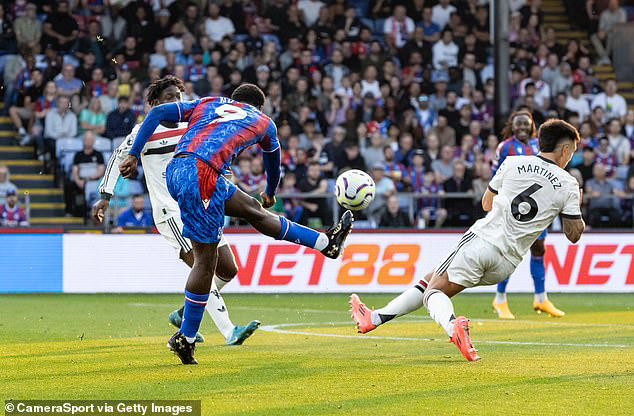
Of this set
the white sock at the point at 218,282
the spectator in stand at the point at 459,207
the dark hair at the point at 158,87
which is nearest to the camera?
the dark hair at the point at 158,87

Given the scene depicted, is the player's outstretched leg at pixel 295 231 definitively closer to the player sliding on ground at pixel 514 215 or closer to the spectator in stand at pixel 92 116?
the player sliding on ground at pixel 514 215

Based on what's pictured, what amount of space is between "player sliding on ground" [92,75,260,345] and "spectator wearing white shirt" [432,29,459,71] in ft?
47.0

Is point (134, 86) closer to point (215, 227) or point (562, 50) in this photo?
point (562, 50)

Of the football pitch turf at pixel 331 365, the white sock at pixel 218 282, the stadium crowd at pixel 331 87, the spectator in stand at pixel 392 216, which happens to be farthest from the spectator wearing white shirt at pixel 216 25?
the white sock at pixel 218 282

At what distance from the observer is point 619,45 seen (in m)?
26.5

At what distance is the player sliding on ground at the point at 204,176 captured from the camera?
8.01m

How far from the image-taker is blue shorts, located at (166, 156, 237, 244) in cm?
798

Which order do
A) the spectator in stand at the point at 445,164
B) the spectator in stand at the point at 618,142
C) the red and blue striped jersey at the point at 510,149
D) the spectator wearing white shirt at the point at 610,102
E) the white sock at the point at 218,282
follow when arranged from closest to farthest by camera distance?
the white sock at the point at 218,282, the red and blue striped jersey at the point at 510,149, the spectator in stand at the point at 445,164, the spectator in stand at the point at 618,142, the spectator wearing white shirt at the point at 610,102

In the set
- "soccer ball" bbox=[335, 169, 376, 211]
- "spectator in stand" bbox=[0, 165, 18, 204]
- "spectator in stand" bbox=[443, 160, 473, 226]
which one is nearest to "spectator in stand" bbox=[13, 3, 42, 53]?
"spectator in stand" bbox=[0, 165, 18, 204]

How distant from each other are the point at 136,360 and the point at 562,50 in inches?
716

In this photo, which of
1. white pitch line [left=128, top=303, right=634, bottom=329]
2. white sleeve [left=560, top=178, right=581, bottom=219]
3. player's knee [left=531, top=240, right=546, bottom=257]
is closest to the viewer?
white sleeve [left=560, top=178, right=581, bottom=219]

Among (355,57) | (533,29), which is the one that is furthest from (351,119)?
(533,29)

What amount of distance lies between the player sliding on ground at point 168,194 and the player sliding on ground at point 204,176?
3.43ft

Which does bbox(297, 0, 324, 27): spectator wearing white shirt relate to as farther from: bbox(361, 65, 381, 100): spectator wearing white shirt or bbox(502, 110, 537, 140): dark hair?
bbox(502, 110, 537, 140): dark hair
